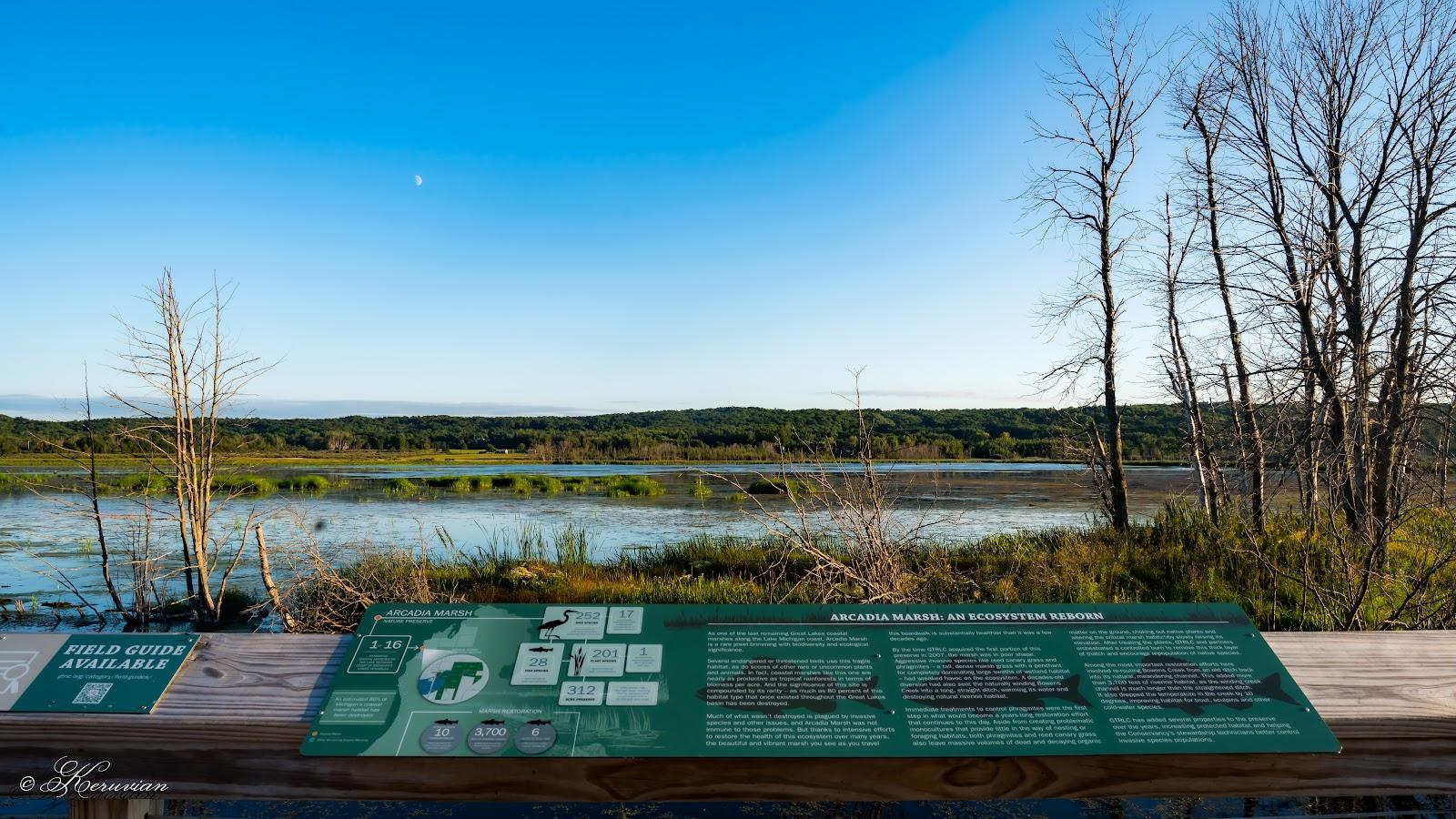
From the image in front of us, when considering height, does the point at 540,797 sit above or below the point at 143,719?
below

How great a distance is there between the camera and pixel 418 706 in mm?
2523

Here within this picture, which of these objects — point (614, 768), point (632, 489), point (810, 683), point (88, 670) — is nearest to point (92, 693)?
point (88, 670)

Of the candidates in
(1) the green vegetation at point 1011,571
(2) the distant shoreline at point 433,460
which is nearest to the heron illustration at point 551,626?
(1) the green vegetation at point 1011,571

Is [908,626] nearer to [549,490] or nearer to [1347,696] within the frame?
[1347,696]

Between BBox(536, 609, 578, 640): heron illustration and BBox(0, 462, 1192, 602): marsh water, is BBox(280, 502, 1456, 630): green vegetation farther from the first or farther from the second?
BBox(536, 609, 578, 640): heron illustration

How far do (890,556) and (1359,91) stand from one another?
425 inches

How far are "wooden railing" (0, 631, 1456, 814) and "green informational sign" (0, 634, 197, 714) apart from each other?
45mm

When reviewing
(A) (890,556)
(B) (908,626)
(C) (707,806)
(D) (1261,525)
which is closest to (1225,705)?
(B) (908,626)

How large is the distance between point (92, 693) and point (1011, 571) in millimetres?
9028

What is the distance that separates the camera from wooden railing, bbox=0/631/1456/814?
7.82 ft

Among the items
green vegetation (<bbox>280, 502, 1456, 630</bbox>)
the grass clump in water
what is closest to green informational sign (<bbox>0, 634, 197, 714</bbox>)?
green vegetation (<bbox>280, 502, 1456, 630</bbox>)

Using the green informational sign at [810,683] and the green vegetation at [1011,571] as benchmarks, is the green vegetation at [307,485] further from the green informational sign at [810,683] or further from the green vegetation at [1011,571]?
the green informational sign at [810,683]

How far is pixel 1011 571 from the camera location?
9.76 meters

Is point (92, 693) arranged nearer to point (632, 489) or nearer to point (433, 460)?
point (632, 489)
